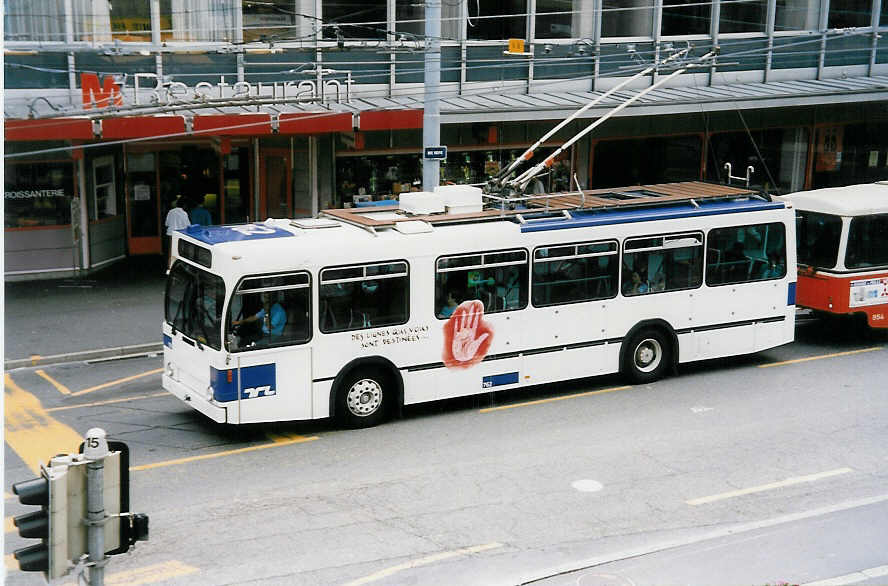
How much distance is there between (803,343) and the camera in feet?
63.2

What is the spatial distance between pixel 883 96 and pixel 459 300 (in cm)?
2036

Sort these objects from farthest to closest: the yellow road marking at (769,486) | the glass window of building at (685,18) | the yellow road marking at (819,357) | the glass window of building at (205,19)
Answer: the glass window of building at (685,18), the glass window of building at (205,19), the yellow road marking at (819,357), the yellow road marking at (769,486)

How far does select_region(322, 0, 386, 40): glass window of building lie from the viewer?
23.5 metres

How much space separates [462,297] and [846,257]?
763cm

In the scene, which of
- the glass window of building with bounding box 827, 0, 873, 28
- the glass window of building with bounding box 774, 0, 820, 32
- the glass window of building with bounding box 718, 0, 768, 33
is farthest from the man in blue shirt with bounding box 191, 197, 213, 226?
the glass window of building with bounding box 827, 0, 873, 28

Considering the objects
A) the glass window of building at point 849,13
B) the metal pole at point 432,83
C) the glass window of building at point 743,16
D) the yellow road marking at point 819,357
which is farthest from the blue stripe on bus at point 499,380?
the glass window of building at point 849,13

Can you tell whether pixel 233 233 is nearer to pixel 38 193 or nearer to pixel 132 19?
pixel 132 19

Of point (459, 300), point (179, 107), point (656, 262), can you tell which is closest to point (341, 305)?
point (459, 300)

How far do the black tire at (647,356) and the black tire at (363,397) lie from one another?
3.88m

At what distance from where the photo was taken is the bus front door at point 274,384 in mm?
12930

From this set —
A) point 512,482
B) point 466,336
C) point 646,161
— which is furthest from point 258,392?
point 646,161

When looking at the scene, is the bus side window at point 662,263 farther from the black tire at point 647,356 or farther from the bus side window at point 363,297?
the bus side window at point 363,297

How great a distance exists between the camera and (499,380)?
14.9 m

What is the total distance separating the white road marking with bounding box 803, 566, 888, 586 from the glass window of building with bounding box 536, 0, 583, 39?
725 inches
